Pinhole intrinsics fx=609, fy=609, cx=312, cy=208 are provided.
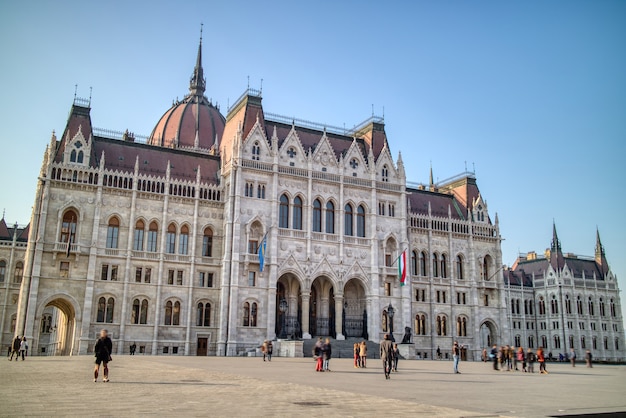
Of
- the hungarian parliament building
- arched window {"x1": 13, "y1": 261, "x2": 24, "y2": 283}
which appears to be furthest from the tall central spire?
arched window {"x1": 13, "y1": 261, "x2": 24, "y2": 283}

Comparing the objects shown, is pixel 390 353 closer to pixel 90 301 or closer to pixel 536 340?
pixel 90 301

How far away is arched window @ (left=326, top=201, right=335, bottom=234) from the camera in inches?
2470

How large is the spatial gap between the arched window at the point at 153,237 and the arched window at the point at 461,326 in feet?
118

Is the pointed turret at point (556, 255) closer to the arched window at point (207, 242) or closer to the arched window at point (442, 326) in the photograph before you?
the arched window at point (442, 326)

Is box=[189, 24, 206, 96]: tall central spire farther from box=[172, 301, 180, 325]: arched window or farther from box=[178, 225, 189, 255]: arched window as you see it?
box=[172, 301, 180, 325]: arched window

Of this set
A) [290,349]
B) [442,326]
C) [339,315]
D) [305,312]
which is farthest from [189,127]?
[442,326]

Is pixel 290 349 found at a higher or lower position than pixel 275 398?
higher

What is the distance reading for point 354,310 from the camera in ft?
210

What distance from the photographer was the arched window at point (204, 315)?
56656 mm

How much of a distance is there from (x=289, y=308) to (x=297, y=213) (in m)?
9.48

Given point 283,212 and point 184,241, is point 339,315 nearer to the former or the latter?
point 283,212

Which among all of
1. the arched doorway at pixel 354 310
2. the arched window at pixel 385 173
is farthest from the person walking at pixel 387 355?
the arched window at pixel 385 173

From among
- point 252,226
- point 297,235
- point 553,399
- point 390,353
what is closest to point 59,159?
point 252,226

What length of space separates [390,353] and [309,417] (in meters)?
15.3
